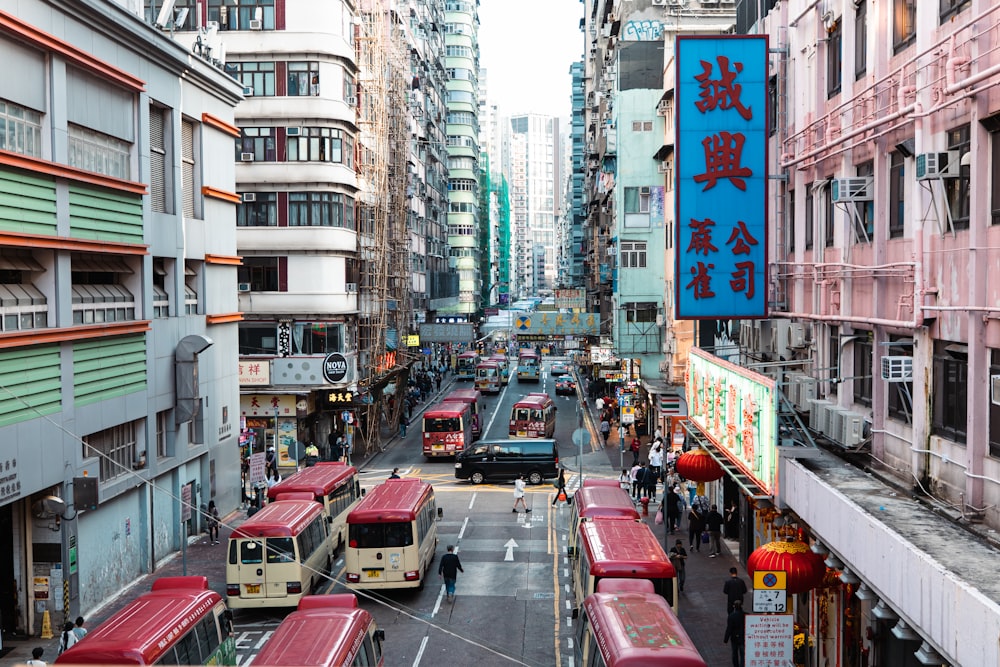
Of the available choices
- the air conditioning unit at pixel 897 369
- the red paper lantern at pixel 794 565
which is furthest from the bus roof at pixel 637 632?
the air conditioning unit at pixel 897 369

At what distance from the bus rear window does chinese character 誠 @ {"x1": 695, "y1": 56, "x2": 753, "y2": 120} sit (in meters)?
11.6

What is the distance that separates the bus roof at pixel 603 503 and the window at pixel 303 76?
Answer: 24.3m

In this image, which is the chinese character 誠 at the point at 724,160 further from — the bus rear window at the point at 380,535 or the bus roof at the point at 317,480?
the bus roof at the point at 317,480

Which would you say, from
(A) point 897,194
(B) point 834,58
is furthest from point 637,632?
(B) point 834,58

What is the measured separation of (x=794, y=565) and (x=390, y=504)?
11.3 meters

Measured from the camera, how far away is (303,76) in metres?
44.9

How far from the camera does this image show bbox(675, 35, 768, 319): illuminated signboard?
21219mm

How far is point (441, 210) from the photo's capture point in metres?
95.0

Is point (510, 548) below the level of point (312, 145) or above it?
below

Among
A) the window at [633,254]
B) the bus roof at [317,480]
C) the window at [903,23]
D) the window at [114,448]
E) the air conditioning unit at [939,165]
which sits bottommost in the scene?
the bus roof at [317,480]

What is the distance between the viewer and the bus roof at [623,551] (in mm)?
19125

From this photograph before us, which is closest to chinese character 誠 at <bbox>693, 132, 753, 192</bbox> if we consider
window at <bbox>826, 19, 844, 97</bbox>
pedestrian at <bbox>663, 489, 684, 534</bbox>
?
window at <bbox>826, 19, 844, 97</bbox>

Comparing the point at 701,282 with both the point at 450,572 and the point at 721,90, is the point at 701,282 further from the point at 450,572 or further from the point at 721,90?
the point at 450,572

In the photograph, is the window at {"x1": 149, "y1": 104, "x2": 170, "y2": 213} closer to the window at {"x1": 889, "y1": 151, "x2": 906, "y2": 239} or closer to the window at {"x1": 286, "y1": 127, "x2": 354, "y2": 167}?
the window at {"x1": 286, "y1": 127, "x2": 354, "y2": 167}
